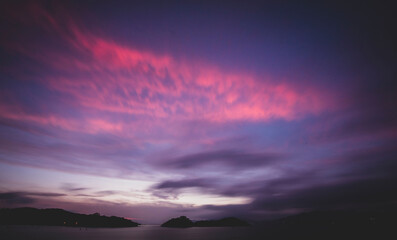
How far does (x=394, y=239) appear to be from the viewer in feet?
339

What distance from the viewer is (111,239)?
131625 millimetres

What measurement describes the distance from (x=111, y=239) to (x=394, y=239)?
Answer: 155 metres

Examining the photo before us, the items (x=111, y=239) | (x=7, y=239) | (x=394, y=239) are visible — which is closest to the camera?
(x=394, y=239)

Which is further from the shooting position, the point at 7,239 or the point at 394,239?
the point at 7,239

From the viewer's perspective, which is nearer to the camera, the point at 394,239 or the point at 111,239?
the point at 394,239

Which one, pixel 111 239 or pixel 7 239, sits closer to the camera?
pixel 7 239

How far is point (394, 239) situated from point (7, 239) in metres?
203

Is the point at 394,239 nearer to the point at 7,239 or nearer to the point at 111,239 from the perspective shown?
the point at 111,239

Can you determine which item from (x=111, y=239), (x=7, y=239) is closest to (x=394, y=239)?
(x=111, y=239)

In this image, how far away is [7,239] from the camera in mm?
116062

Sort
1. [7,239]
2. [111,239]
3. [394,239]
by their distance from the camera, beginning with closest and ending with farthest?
[394,239] → [7,239] → [111,239]
